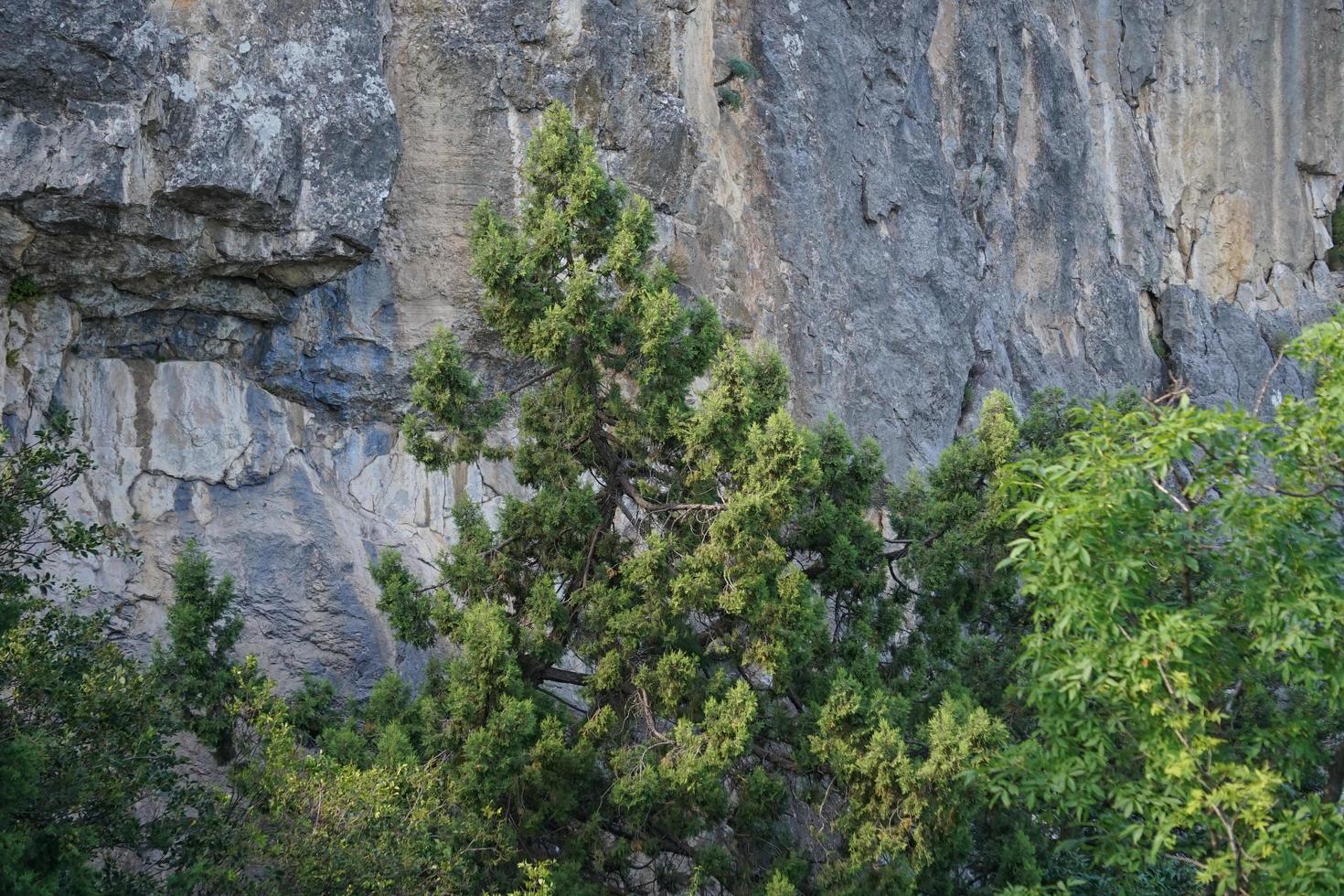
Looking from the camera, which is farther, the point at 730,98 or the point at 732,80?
the point at 732,80

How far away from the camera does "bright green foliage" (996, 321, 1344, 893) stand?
6496 millimetres

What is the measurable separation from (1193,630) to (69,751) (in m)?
6.15

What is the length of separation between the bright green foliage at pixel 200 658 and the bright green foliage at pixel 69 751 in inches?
72.0

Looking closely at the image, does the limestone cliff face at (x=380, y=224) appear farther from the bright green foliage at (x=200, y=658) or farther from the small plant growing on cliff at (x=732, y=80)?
the bright green foliage at (x=200, y=658)

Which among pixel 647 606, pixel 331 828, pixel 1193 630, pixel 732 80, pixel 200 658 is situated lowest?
pixel 200 658

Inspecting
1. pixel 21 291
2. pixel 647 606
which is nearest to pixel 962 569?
pixel 647 606

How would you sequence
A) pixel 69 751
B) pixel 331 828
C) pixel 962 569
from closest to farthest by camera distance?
pixel 69 751
pixel 331 828
pixel 962 569

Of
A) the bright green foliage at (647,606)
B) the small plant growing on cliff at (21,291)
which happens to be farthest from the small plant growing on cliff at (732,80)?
the small plant growing on cliff at (21,291)

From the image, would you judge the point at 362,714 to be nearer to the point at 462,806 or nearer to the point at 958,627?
the point at 462,806

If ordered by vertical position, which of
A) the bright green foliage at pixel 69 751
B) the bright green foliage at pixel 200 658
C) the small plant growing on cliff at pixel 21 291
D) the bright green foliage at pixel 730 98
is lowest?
the bright green foliage at pixel 200 658

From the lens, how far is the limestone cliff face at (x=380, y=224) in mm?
12828

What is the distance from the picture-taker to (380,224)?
48.1 feet

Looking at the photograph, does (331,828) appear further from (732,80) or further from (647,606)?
(732,80)

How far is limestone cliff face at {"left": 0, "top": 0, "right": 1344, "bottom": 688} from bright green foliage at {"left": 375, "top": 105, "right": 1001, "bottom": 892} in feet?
11.1
